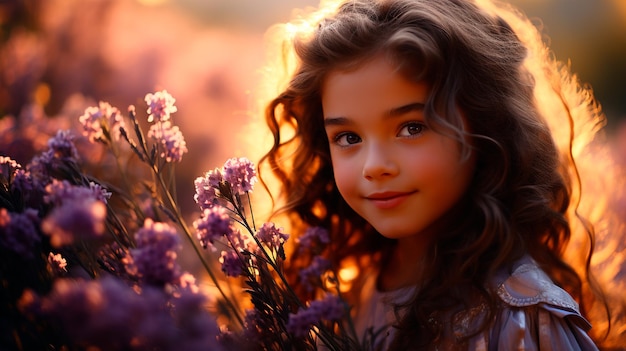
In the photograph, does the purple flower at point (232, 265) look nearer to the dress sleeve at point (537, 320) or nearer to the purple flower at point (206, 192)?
the purple flower at point (206, 192)

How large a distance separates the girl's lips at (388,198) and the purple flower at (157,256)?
0.64 meters

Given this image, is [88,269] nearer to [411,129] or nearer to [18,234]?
[18,234]

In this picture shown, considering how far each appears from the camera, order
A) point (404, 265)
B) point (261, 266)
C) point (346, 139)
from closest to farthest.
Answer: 1. point (261, 266)
2. point (346, 139)
3. point (404, 265)

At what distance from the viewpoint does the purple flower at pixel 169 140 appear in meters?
1.06

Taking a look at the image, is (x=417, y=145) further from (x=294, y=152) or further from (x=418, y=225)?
(x=294, y=152)

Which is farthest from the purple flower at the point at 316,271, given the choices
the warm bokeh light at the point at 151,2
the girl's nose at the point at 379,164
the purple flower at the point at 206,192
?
the warm bokeh light at the point at 151,2

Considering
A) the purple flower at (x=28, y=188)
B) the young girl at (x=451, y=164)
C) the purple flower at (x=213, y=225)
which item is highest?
the purple flower at (x=28, y=188)

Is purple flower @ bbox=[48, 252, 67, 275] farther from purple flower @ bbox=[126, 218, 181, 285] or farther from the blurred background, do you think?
the blurred background

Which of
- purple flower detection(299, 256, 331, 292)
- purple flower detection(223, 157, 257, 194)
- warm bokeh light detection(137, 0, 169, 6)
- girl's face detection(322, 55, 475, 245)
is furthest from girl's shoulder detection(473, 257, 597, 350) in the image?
warm bokeh light detection(137, 0, 169, 6)

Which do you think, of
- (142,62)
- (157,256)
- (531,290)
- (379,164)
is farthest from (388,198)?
(142,62)

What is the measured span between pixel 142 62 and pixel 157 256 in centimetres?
178

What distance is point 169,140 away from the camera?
106 centimetres

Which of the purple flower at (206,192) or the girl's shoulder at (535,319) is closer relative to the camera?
the purple flower at (206,192)

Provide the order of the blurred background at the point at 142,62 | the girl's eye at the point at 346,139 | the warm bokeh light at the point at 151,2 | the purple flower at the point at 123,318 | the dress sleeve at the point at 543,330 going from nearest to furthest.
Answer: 1. the purple flower at the point at 123,318
2. the dress sleeve at the point at 543,330
3. the girl's eye at the point at 346,139
4. the blurred background at the point at 142,62
5. the warm bokeh light at the point at 151,2
